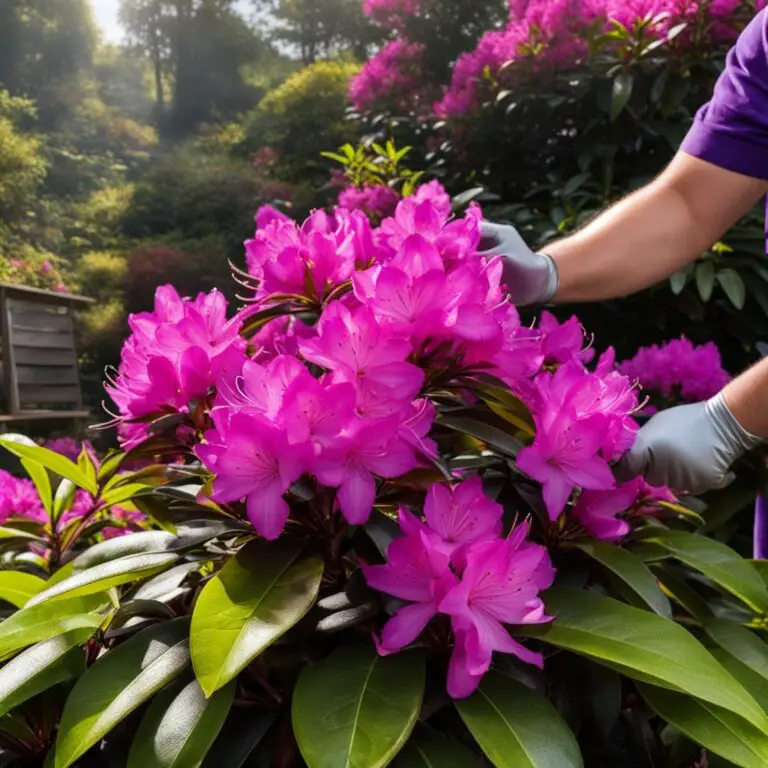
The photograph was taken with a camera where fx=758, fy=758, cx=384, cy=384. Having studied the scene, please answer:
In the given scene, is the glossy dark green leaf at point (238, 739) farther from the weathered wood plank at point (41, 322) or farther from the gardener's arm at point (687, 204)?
the weathered wood plank at point (41, 322)

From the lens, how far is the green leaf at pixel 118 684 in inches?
20.1

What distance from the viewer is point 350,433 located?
565mm

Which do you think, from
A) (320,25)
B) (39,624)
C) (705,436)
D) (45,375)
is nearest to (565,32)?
(705,436)

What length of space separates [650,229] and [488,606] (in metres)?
0.98

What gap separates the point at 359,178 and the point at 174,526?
7.47 feet

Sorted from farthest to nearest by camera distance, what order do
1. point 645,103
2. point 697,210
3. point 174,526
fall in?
point 645,103 < point 697,210 < point 174,526

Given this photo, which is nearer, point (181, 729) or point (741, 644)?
point (181, 729)

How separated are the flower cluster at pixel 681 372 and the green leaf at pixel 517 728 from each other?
1.29 m

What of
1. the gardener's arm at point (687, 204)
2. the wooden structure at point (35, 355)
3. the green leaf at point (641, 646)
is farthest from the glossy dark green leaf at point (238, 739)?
the wooden structure at point (35, 355)

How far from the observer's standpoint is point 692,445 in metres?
1.09

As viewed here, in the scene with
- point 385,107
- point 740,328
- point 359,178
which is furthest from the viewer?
point 385,107

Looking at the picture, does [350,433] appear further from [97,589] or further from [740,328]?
[740,328]

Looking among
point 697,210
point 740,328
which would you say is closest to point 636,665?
point 697,210

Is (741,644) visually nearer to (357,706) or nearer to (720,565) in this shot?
(720,565)
